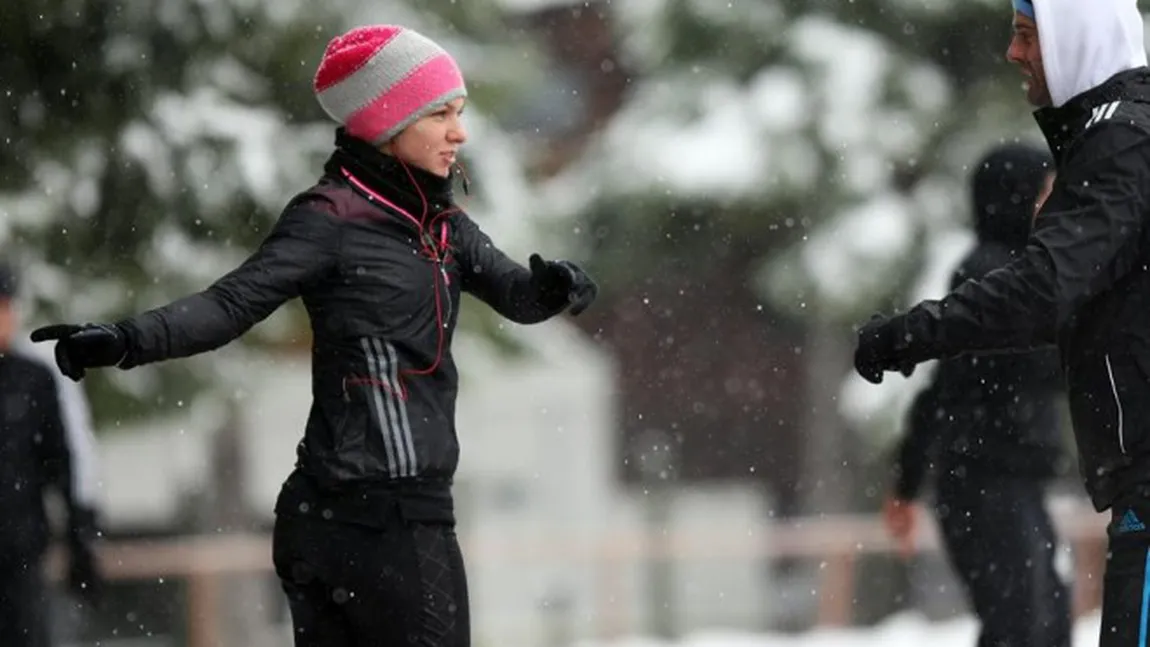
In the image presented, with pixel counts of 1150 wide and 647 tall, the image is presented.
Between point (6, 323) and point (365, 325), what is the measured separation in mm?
2921

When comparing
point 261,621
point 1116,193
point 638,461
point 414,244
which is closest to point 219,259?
point 261,621

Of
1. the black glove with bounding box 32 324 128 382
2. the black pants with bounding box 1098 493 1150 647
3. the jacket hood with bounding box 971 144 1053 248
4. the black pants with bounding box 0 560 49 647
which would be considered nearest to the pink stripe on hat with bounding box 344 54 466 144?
the black glove with bounding box 32 324 128 382

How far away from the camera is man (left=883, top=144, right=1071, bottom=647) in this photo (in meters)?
6.67

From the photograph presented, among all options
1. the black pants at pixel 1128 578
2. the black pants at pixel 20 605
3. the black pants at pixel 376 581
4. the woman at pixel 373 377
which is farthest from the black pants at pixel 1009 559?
the black pants at pixel 20 605

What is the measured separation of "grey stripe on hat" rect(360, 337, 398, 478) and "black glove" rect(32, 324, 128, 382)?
0.57 m

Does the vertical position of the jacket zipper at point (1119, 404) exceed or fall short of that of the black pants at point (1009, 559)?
it exceeds it

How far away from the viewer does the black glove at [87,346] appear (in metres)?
4.61

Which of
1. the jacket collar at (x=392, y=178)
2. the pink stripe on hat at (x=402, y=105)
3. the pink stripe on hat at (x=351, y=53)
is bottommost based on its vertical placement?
the jacket collar at (x=392, y=178)

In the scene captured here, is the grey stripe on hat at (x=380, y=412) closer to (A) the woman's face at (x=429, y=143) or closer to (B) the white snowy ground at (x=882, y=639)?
(A) the woman's face at (x=429, y=143)

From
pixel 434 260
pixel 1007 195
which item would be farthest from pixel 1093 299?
pixel 1007 195

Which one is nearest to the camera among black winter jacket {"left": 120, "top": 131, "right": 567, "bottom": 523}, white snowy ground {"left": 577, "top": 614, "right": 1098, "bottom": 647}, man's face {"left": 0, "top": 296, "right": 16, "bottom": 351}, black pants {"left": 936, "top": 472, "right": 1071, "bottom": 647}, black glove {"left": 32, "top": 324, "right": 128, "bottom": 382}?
black glove {"left": 32, "top": 324, "right": 128, "bottom": 382}

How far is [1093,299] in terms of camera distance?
4.82m

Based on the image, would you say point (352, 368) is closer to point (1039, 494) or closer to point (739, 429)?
point (1039, 494)

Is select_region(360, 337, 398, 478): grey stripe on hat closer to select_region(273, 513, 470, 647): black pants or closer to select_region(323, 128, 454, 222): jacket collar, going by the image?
select_region(273, 513, 470, 647): black pants
